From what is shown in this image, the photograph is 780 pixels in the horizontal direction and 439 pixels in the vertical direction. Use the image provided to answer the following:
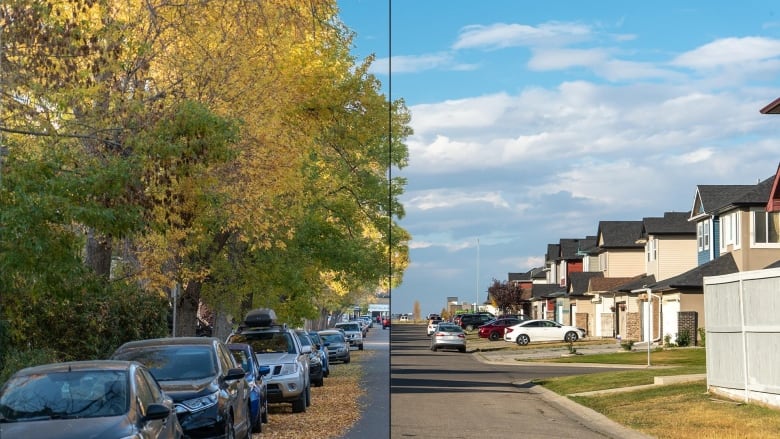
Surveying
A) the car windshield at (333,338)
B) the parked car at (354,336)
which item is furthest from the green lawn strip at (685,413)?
the parked car at (354,336)

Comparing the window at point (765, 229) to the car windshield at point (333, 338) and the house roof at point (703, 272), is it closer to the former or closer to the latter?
the house roof at point (703, 272)

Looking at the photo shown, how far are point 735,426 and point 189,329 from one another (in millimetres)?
15771

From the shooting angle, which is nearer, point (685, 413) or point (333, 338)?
point (685, 413)

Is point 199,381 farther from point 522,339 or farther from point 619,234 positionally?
point 619,234

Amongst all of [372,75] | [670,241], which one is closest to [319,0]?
[372,75]

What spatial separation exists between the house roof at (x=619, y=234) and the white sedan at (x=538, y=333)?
12063mm

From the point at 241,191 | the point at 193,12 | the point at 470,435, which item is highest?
the point at 193,12

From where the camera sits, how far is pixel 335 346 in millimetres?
50469

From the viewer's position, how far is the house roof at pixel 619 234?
84.6m

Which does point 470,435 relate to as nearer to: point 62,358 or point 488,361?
point 62,358

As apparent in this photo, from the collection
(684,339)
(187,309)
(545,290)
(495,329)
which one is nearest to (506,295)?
(545,290)

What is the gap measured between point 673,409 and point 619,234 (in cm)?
6264

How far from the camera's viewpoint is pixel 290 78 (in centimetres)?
2728

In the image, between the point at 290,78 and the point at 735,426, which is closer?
the point at 735,426
